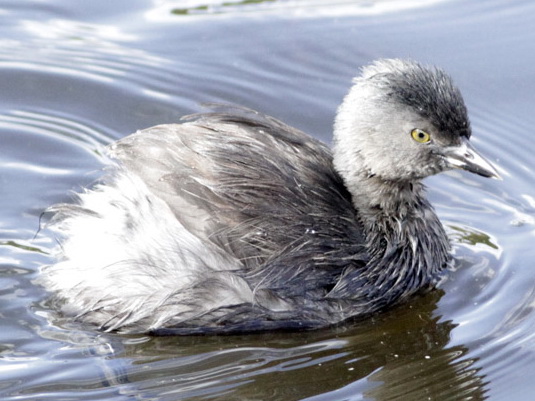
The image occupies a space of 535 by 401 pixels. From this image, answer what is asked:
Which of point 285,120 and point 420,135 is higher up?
point 285,120

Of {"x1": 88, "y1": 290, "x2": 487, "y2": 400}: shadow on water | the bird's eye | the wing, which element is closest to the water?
{"x1": 88, "y1": 290, "x2": 487, "y2": 400}: shadow on water

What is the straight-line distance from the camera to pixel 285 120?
25.7ft

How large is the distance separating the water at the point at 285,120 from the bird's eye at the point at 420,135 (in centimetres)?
89

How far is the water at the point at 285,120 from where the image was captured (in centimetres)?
556

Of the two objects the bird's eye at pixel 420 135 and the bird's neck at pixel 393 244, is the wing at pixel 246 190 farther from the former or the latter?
the bird's eye at pixel 420 135

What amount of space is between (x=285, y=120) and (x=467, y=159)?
6.50ft

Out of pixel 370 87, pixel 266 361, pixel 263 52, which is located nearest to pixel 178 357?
pixel 266 361

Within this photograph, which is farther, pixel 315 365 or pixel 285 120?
pixel 285 120

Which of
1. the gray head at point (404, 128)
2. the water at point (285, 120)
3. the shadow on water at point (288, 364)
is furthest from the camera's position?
the gray head at point (404, 128)

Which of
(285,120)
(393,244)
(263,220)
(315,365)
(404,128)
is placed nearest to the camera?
(315,365)

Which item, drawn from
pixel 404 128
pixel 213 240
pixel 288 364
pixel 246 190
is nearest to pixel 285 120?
pixel 404 128

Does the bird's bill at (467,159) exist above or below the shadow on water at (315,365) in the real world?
above

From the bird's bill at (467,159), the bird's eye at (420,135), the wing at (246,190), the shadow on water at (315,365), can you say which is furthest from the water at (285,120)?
the bird's eye at (420,135)

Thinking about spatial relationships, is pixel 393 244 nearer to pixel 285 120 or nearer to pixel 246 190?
pixel 246 190
